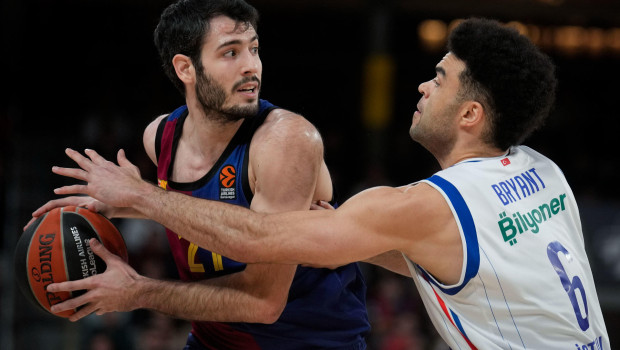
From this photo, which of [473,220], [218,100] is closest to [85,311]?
[218,100]

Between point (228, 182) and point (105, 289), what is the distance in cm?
74

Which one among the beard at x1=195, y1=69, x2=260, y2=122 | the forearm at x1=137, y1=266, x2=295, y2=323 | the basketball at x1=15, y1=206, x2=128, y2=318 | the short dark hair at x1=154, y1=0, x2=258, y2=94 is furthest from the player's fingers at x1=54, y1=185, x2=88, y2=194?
the short dark hair at x1=154, y1=0, x2=258, y2=94

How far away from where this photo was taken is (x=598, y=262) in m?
9.84

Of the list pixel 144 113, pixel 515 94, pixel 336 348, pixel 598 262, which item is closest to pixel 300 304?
pixel 336 348

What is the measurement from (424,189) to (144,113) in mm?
11041

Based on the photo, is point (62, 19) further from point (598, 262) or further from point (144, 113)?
point (598, 262)

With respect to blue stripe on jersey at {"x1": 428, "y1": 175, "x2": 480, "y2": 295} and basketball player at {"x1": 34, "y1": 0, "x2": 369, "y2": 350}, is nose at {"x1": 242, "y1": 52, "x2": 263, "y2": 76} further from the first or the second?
blue stripe on jersey at {"x1": 428, "y1": 175, "x2": 480, "y2": 295}

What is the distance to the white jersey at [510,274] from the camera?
3082mm

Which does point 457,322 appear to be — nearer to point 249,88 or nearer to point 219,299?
point 219,299

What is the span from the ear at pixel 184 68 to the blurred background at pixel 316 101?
5039mm

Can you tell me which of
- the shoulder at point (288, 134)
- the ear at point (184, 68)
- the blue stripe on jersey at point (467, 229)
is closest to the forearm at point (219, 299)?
the shoulder at point (288, 134)

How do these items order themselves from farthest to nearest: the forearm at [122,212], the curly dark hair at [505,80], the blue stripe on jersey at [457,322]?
1. the forearm at [122,212]
2. the curly dark hair at [505,80]
3. the blue stripe on jersey at [457,322]

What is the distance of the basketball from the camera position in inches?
141

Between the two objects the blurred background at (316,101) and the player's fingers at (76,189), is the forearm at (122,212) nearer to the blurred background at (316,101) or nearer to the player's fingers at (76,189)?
the player's fingers at (76,189)
